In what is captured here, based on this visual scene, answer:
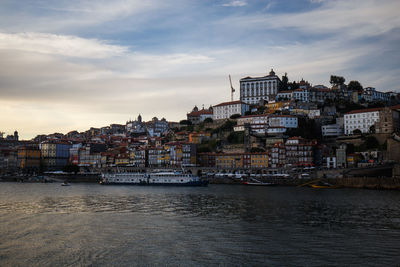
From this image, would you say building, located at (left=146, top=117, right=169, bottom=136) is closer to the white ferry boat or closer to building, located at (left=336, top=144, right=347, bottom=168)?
the white ferry boat

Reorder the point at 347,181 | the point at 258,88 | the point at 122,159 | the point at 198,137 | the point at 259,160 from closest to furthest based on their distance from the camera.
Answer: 1. the point at 347,181
2. the point at 259,160
3. the point at 198,137
4. the point at 122,159
5. the point at 258,88

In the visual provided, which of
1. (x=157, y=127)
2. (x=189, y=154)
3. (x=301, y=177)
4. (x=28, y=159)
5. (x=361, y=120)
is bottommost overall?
(x=301, y=177)

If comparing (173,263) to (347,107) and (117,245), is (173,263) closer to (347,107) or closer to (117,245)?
(117,245)

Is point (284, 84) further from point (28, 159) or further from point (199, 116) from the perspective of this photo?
point (28, 159)

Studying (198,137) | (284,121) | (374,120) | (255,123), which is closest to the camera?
(374,120)

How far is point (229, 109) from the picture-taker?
86.0 metres

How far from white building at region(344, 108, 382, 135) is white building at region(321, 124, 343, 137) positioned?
164 centimetres

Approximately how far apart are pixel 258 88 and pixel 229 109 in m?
11.4

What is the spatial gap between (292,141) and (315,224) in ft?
142

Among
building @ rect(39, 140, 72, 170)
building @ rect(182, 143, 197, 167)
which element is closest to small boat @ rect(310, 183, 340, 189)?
building @ rect(182, 143, 197, 167)

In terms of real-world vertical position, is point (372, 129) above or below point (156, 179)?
above

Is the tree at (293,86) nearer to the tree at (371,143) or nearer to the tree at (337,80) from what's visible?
the tree at (337,80)

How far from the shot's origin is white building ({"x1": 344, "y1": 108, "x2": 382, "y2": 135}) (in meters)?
67.8

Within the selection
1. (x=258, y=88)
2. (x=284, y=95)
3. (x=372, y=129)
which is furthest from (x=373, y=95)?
(x=372, y=129)
